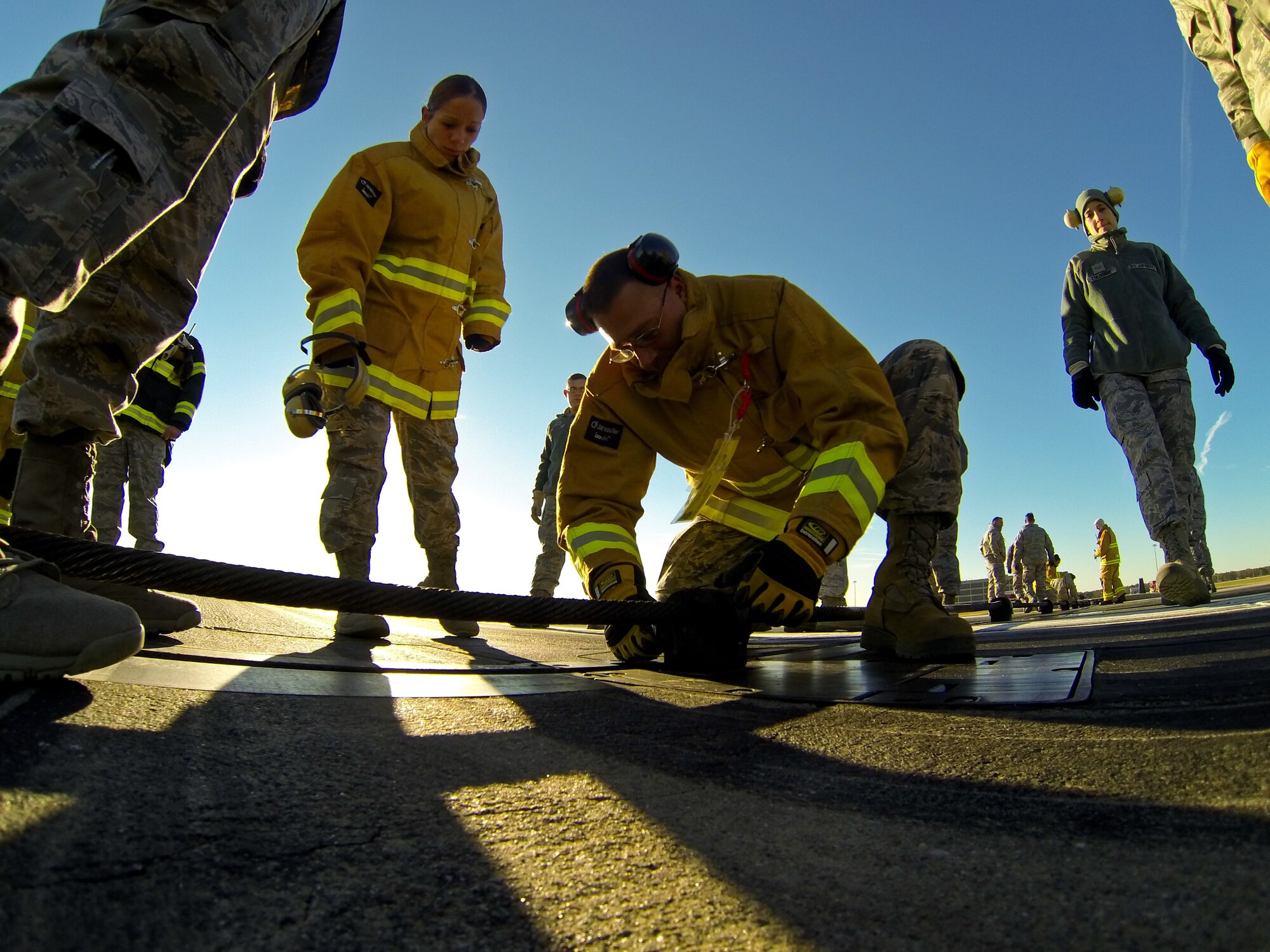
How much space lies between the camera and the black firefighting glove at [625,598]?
1841 mm

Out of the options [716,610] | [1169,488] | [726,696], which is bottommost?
[726,696]

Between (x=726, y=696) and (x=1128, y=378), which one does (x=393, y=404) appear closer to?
(x=726, y=696)

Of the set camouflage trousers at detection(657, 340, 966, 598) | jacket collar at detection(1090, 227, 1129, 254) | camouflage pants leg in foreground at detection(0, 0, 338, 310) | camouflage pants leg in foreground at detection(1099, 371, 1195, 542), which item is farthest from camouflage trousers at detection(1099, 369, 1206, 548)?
camouflage pants leg in foreground at detection(0, 0, 338, 310)

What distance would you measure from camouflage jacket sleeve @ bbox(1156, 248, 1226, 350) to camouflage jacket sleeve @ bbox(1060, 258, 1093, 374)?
47 cm

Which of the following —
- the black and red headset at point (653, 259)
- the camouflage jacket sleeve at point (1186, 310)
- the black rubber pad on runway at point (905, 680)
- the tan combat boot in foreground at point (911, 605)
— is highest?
the camouflage jacket sleeve at point (1186, 310)

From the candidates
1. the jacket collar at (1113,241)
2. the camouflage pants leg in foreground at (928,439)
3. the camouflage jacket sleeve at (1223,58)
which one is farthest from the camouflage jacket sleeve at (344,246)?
the jacket collar at (1113,241)

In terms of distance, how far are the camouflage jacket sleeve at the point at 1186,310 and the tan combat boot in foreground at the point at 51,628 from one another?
17.7ft

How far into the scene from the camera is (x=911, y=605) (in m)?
1.88

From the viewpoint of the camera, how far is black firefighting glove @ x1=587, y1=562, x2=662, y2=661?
1841mm

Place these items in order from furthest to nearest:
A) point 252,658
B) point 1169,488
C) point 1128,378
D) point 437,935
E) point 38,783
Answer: point 1128,378, point 1169,488, point 252,658, point 38,783, point 437,935

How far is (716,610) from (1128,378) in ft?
12.9

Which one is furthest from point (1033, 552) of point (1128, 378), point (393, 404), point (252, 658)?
point (252, 658)

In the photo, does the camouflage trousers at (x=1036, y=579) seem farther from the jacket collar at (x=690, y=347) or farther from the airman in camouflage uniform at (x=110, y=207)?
the airman in camouflage uniform at (x=110, y=207)

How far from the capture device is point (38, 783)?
540 millimetres
